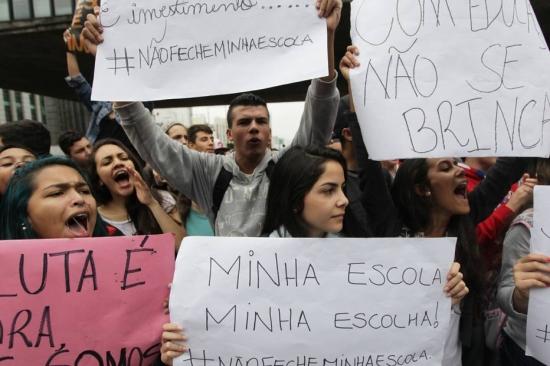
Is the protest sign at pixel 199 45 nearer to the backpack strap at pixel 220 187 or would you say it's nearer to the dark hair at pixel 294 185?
the dark hair at pixel 294 185

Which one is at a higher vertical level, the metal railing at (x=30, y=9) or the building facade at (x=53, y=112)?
the metal railing at (x=30, y=9)

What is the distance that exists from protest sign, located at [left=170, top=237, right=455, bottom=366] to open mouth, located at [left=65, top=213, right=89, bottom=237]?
1.18ft

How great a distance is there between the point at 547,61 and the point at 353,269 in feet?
2.79

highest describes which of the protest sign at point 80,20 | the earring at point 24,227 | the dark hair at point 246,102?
the protest sign at point 80,20

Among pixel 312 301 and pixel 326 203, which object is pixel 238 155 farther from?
pixel 312 301

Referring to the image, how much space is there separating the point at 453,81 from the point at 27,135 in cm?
239

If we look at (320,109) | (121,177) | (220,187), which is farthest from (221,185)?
(121,177)

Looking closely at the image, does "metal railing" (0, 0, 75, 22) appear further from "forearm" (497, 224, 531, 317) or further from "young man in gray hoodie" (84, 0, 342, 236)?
"forearm" (497, 224, 531, 317)

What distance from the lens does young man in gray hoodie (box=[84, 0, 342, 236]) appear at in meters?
1.81

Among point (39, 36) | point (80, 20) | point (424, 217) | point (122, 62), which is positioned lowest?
point (424, 217)

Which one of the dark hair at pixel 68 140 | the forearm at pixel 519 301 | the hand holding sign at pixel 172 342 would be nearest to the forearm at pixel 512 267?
the forearm at pixel 519 301

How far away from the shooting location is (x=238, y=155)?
2.08 meters

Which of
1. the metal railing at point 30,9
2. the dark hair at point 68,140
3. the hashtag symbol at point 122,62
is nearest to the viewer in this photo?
the hashtag symbol at point 122,62

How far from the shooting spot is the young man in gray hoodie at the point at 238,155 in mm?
1807
